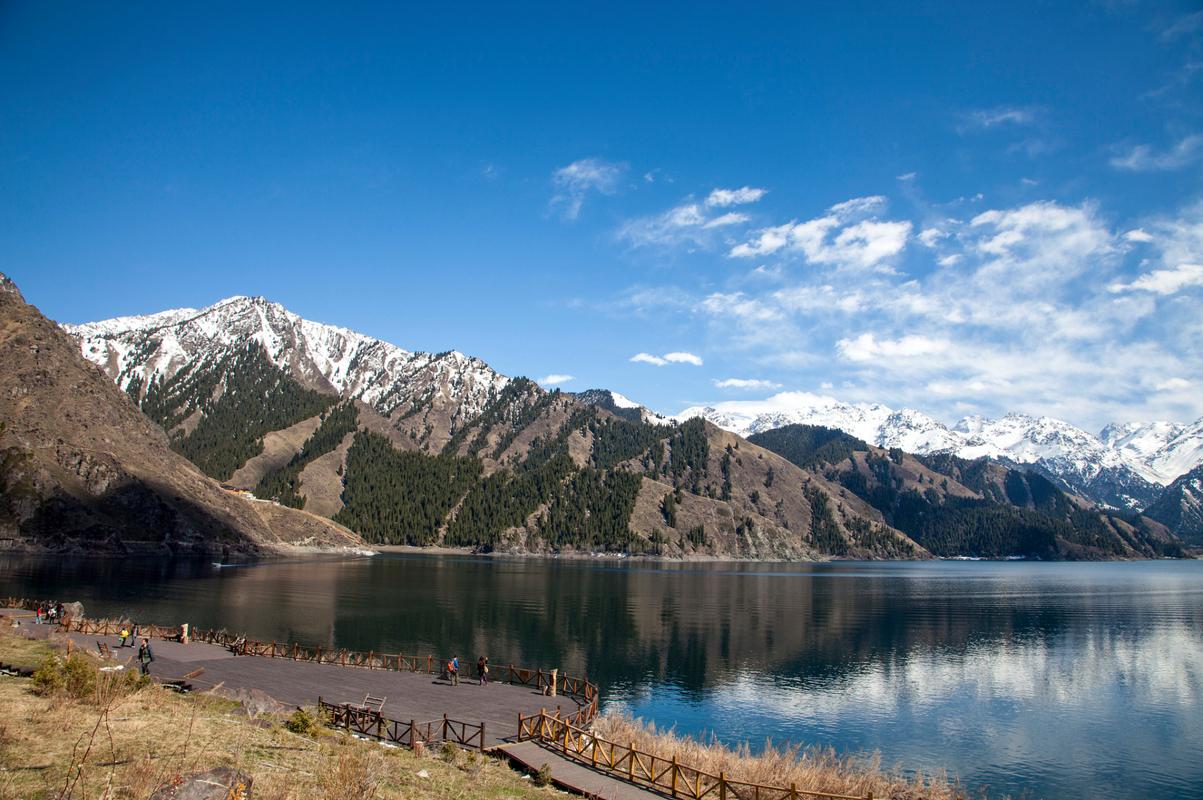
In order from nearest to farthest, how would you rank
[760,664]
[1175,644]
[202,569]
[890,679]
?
[890,679]
[760,664]
[1175,644]
[202,569]

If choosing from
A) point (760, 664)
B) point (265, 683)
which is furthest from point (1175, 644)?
point (265, 683)

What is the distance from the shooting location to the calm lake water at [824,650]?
173 feet

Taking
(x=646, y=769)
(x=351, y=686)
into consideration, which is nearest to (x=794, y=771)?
(x=646, y=769)

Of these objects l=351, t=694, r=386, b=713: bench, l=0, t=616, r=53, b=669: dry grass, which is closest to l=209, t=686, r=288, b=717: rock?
l=351, t=694, r=386, b=713: bench

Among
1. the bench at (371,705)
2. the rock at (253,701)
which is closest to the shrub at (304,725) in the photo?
the rock at (253,701)

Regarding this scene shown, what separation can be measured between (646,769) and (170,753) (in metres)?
20.4

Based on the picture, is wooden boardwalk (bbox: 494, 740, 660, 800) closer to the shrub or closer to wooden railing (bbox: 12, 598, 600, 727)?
the shrub

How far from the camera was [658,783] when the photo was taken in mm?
33594

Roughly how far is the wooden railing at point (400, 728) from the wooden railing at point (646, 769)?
3143 millimetres

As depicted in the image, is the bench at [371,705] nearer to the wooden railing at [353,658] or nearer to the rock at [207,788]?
the wooden railing at [353,658]

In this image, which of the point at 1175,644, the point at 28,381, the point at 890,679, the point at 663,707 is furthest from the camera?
the point at 28,381

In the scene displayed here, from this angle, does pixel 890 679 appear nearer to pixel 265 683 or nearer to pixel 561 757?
pixel 561 757

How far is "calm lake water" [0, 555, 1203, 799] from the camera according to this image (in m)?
52.7

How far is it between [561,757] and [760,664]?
159 feet
